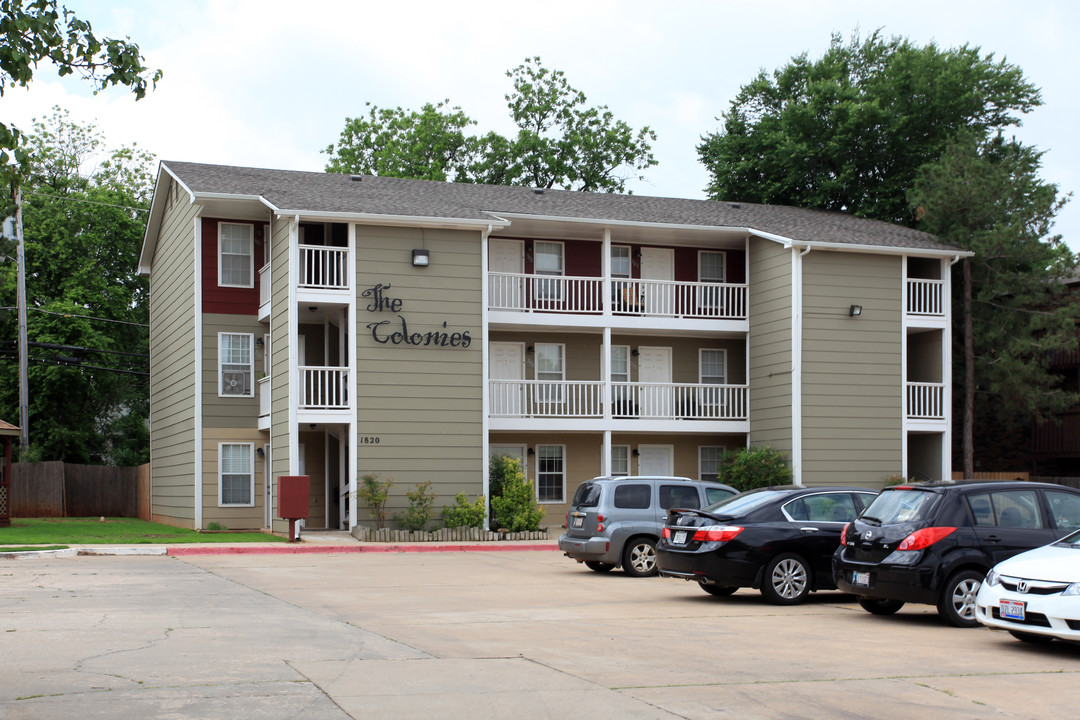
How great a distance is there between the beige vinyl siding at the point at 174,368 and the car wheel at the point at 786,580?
19.3 meters

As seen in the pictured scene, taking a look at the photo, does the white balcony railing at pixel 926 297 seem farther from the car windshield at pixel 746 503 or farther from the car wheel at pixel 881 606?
the car wheel at pixel 881 606

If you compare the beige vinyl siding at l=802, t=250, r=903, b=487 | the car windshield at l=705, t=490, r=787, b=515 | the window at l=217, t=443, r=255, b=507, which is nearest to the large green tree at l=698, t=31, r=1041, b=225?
the beige vinyl siding at l=802, t=250, r=903, b=487

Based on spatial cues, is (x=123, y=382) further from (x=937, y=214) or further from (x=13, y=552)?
(x=937, y=214)

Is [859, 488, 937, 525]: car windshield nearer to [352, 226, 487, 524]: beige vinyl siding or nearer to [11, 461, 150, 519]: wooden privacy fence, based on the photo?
[352, 226, 487, 524]: beige vinyl siding

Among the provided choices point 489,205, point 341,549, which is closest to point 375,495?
point 341,549

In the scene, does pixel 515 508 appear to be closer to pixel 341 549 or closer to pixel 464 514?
pixel 464 514

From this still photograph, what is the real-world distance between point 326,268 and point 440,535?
21.8ft

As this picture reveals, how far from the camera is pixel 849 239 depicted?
30281mm

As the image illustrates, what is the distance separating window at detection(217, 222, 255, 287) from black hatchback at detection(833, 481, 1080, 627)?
2062cm

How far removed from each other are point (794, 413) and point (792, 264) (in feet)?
12.4

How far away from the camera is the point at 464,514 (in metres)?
27.0

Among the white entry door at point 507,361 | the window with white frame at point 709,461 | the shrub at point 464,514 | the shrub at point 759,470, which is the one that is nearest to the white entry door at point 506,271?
the white entry door at point 507,361

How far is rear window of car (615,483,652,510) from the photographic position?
18234 mm

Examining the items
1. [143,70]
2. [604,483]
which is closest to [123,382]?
[604,483]
